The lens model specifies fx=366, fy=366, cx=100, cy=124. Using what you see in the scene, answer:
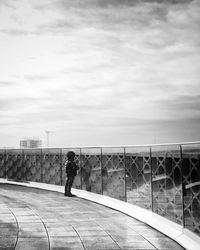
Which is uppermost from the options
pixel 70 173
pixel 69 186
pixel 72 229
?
pixel 70 173

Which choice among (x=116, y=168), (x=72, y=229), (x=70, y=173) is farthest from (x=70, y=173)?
(x=72, y=229)

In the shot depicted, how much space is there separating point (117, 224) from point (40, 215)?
3023 millimetres

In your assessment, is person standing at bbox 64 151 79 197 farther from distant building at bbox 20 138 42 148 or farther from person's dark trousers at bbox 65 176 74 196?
distant building at bbox 20 138 42 148

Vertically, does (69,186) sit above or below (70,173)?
below

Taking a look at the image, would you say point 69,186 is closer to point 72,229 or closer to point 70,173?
point 70,173

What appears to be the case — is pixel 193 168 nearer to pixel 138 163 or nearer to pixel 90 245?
pixel 90 245

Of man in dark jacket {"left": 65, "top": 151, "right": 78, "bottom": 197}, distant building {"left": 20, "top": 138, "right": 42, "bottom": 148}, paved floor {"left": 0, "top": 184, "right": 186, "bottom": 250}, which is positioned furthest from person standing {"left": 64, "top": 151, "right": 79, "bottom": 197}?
distant building {"left": 20, "top": 138, "right": 42, "bottom": 148}

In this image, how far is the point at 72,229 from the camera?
34.5 ft

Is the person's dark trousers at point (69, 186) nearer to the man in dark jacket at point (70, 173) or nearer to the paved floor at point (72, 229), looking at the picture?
the man in dark jacket at point (70, 173)

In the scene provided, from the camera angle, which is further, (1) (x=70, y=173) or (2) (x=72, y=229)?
(1) (x=70, y=173)

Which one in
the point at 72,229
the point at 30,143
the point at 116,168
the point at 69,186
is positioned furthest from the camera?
the point at 30,143

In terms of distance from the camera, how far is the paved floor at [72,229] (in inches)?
346

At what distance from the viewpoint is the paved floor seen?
8.80 m

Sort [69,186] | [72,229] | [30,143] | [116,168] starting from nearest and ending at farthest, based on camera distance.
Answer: [72,229] < [116,168] < [69,186] < [30,143]
